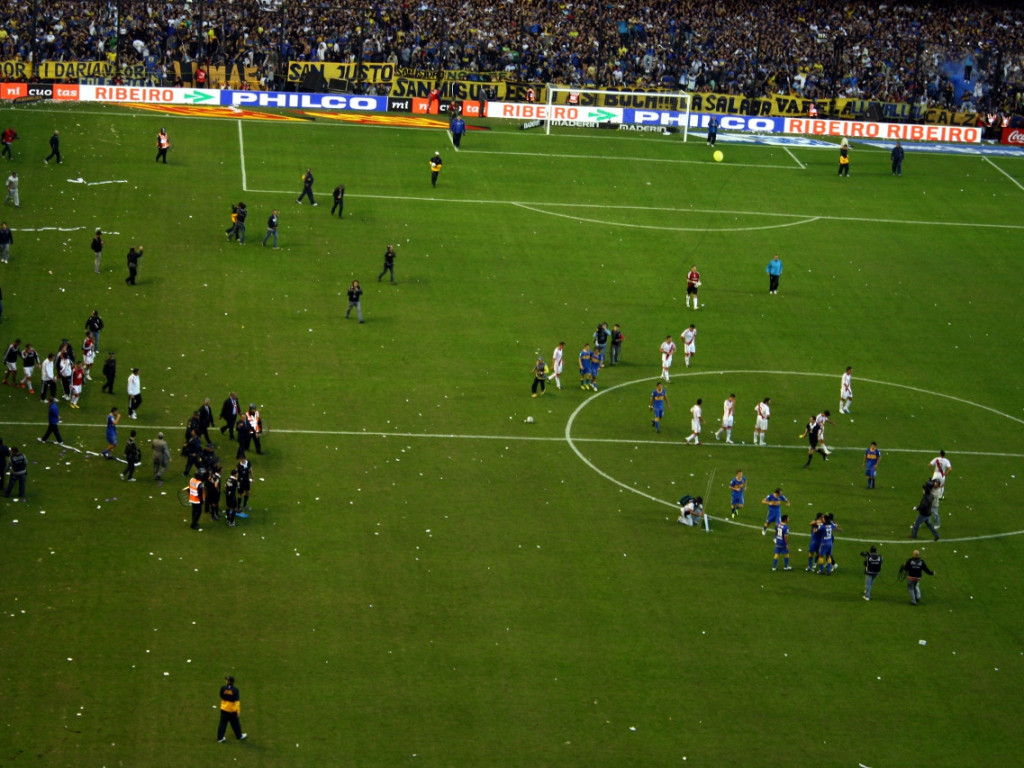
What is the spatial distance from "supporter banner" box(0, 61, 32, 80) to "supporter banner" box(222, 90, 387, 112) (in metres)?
10.8

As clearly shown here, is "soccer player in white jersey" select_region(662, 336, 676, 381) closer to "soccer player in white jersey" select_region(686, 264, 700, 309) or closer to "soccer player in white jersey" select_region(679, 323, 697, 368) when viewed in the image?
"soccer player in white jersey" select_region(679, 323, 697, 368)

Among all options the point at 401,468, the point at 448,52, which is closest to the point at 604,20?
the point at 448,52

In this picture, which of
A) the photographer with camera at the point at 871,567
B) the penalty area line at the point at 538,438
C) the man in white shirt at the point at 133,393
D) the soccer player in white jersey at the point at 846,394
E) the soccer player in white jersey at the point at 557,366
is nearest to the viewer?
the photographer with camera at the point at 871,567

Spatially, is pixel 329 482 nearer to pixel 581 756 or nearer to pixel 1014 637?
pixel 581 756

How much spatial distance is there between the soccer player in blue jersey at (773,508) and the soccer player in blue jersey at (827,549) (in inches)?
70.2

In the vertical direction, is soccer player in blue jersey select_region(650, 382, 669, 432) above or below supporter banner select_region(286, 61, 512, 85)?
below

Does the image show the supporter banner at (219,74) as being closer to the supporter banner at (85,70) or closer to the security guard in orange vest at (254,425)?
the supporter banner at (85,70)

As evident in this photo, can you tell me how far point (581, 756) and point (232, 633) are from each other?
872cm

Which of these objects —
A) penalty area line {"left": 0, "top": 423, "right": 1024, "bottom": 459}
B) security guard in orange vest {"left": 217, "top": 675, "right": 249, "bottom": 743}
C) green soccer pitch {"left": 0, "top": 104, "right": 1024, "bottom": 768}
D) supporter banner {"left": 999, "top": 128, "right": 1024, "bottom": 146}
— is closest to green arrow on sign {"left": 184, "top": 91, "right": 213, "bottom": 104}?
green soccer pitch {"left": 0, "top": 104, "right": 1024, "bottom": 768}

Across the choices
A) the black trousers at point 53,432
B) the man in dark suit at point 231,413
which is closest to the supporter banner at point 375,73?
the man in dark suit at point 231,413

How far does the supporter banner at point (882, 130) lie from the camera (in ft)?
285

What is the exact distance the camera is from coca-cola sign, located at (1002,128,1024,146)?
88.1 meters

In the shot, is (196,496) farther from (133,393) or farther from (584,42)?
(584,42)

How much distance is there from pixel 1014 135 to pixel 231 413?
200 feet
